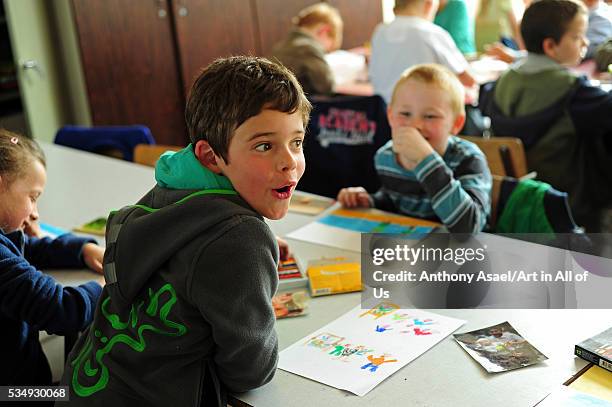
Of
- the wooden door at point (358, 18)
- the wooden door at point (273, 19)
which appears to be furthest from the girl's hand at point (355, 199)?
the wooden door at point (358, 18)

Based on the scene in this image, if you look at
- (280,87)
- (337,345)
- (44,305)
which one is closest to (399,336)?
(337,345)

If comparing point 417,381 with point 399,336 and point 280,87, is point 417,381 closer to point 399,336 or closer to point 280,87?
point 399,336

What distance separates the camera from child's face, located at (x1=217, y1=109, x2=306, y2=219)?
1.23m

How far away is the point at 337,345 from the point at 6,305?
0.69 m

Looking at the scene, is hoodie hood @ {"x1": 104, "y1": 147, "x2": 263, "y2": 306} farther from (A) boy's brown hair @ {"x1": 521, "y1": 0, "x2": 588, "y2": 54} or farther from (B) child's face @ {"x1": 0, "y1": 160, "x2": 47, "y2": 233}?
(A) boy's brown hair @ {"x1": 521, "y1": 0, "x2": 588, "y2": 54}

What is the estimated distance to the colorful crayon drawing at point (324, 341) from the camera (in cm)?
138

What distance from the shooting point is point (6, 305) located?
57.2 inches

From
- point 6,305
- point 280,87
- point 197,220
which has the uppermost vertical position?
point 280,87

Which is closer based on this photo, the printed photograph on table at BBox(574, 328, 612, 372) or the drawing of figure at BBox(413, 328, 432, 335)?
the printed photograph on table at BBox(574, 328, 612, 372)

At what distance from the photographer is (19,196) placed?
154cm

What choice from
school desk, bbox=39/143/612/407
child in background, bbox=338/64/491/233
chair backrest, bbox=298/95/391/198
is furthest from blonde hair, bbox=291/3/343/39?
school desk, bbox=39/143/612/407

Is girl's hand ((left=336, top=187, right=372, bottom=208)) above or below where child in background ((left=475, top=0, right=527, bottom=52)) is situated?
below

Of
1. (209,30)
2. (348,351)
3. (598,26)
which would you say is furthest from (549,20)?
(209,30)

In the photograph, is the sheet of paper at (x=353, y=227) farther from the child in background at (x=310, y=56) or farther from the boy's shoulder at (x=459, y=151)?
the child in background at (x=310, y=56)
